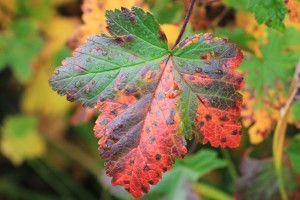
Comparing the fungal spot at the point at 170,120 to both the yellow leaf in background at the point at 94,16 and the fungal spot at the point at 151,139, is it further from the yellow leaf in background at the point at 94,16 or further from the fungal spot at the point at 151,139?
the yellow leaf in background at the point at 94,16

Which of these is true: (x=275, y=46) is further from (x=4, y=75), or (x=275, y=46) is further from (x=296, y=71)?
(x=4, y=75)

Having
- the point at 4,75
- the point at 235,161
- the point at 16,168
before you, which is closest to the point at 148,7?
the point at 235,161

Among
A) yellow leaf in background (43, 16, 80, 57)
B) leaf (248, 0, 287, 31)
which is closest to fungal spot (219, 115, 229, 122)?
leaf (248, 0, 287, 31)

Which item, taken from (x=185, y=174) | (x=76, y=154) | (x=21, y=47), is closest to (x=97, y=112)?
(x=185, y=174)

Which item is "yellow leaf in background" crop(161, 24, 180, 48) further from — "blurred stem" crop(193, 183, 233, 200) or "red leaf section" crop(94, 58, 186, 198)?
"blurred stem" crop(193, 183, 233, 200)

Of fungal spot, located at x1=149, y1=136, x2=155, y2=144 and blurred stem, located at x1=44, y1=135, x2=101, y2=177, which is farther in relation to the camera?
blurred stem, located at x1=44, y1=135, x2=101, y2=177
